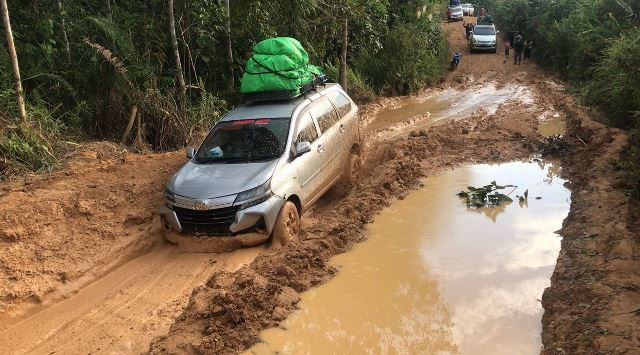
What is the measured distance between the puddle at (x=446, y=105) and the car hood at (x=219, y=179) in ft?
24.9

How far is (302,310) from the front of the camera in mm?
5137

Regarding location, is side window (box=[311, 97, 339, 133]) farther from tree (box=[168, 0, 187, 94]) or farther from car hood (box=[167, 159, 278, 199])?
tree (box=[168, 0, 187, 94])

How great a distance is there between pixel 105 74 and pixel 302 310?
22.5 ft

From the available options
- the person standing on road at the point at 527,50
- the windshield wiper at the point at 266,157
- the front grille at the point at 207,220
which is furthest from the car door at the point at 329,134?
the person standing on road at the point at 527,50

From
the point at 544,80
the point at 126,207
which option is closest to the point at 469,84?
the point at 544,80

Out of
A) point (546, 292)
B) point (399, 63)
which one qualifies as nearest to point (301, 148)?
point (546, 292)

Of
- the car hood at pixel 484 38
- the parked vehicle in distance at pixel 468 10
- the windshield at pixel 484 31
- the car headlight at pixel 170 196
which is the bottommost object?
the parked vehicle in distance at pixel 468 10

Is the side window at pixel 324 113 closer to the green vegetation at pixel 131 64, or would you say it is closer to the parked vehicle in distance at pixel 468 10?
the green vegetation at pixel 131 64

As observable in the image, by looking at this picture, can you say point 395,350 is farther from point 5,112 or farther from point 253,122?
point 5,112

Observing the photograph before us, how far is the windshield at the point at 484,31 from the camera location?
28.7 metres

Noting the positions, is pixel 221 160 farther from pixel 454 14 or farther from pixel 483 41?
pixel 454 14

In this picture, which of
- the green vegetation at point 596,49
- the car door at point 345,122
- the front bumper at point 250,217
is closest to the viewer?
the front bumper at point 250,217

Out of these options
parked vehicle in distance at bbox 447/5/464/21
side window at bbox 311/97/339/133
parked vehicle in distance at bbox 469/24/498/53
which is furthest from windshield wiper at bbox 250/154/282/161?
parked vehicle in distance at bbox 447/5/464/21

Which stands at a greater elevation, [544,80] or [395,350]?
[395,350]
